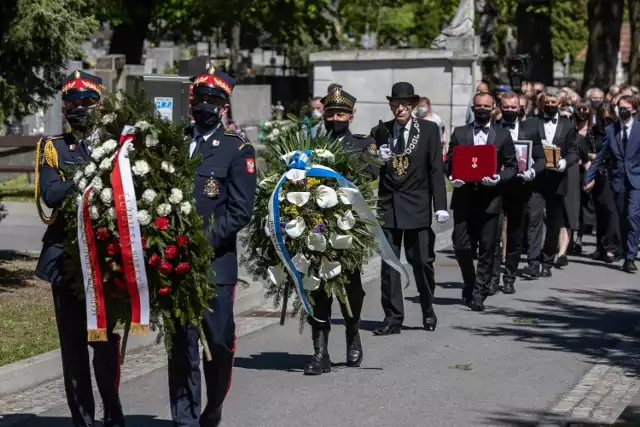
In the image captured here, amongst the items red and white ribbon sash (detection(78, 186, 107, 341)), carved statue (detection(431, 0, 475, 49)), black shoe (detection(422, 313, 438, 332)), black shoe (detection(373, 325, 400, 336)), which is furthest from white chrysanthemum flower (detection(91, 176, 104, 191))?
carved statue (detection(431, 0, 475, 49))

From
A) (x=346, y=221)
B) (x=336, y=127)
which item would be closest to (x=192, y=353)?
(x=346, y=221)

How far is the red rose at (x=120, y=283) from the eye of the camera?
668 cm

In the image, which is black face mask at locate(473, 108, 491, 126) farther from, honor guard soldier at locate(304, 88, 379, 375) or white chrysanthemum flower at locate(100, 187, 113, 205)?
white chrysanthemum flower at locate(100, 187, 113, 205)

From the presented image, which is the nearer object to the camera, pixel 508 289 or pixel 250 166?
pixel 250 166

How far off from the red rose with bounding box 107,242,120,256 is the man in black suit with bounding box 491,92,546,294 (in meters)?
7.74

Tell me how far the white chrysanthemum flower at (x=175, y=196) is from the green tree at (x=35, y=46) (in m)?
5.69

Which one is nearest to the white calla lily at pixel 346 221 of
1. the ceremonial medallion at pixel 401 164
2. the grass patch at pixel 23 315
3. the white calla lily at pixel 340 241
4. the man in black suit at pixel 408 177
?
the white calla lily at pixel 340 241

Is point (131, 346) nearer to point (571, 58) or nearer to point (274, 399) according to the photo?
point (274, 399)

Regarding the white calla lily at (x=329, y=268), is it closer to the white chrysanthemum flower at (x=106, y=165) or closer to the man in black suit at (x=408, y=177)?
the man in black suit at (x=408, y=177)

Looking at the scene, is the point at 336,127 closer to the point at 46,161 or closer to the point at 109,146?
the point at 46,161

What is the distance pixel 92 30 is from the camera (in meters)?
12.5

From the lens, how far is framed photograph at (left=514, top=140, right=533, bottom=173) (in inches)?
555

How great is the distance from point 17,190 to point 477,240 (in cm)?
1192

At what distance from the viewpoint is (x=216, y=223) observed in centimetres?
707
